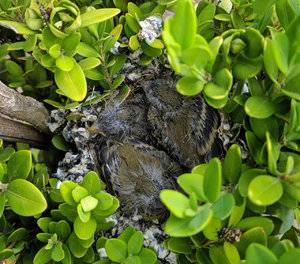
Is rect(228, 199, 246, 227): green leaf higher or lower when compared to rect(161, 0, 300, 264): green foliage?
lower

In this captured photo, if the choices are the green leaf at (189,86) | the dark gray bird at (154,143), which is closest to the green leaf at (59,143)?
the dark gray bird at (154,143)

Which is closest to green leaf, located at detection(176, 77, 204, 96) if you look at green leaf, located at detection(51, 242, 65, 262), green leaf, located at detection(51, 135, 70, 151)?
green leaf, located at detection(51, 242, 65, 262)

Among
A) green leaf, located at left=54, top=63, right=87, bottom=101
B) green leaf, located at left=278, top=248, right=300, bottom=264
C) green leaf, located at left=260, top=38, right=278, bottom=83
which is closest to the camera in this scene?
green leaf, located at left=278, top=248, right=300, bottom=264

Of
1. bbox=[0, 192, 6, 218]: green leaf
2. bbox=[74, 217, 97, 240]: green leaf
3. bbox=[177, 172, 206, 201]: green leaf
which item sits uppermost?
bbox=[177, 172, 206, 201]: green leaf

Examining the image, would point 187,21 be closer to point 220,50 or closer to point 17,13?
point 220,50

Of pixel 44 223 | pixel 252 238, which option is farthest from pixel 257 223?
pixel 44 223

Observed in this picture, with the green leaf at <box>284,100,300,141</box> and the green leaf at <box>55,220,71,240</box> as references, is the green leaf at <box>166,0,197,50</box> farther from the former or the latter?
the green leaf at <box>55,220,71,240</box>

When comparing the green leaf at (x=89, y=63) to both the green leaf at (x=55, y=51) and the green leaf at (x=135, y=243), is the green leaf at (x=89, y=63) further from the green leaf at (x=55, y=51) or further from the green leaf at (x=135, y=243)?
the green leaf at (x=135, y=243)
